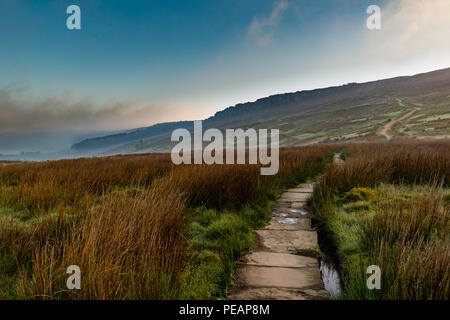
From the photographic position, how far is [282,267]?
87.7 inches

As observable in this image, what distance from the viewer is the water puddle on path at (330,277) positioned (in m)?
1.88

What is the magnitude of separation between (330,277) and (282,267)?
0.41 meters

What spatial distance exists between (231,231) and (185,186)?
5.33 ft

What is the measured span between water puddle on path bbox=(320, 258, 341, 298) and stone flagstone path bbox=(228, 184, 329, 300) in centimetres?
6

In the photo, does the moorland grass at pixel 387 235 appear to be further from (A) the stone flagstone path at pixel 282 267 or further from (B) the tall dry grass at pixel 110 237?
(B) the tall dry grass at pixel 110 237

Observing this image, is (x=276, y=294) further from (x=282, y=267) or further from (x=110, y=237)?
(x=110, y=237)

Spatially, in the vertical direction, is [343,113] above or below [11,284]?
above

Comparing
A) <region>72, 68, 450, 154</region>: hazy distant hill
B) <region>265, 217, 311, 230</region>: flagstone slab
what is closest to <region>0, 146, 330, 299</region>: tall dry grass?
<region>265, 217, 311, 230</region>: flagstone slab

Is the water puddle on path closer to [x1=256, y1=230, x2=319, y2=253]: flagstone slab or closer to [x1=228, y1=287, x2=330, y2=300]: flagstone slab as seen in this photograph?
[x1=228, y1=287, x2=330, y2=300]: flagstone slab

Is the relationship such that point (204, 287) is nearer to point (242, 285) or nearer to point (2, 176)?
point (242, 285)

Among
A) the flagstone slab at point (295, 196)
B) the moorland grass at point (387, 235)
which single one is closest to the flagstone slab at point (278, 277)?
the moorland grass at point (387, 235)

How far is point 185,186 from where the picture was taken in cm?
424

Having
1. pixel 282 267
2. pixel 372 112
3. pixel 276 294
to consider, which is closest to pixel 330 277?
pixel 282 267
